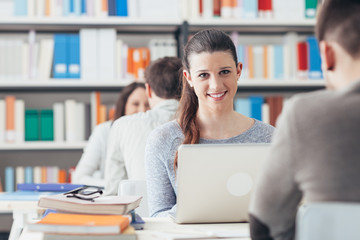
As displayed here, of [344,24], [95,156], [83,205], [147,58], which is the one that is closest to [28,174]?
[95,156]

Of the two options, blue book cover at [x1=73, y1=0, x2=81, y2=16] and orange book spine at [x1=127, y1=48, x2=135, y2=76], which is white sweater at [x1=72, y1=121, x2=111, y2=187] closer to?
orange book spine at [x1=127, y1=48, x2=135, y2=76]

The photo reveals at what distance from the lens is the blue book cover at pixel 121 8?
361 centimetres

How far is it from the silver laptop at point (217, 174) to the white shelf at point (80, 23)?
8.22ft

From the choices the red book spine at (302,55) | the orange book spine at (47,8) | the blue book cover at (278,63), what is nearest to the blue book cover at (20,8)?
the orange book spine at (47,8)

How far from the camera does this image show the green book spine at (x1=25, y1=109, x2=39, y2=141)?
353cm

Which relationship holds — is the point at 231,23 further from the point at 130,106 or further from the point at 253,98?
the point at 130,106

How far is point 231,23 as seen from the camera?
3.63m

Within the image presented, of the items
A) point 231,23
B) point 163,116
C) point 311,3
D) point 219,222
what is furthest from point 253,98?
point 219,222

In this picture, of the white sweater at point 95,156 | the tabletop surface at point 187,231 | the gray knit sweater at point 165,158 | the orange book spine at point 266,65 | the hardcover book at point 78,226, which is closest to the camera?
the hardcover book at point 78,226

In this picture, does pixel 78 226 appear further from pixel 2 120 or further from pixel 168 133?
pixel 2 120

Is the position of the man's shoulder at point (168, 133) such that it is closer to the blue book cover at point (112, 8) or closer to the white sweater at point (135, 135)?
the white sweater at point (135, 135)

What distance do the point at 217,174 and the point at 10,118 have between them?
2.59m

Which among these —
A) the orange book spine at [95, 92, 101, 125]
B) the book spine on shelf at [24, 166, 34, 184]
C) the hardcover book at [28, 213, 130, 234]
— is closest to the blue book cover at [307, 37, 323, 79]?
the orange book spine at [95, 92, 101, 125]

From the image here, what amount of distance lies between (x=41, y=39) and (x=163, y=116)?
5.66 feet
